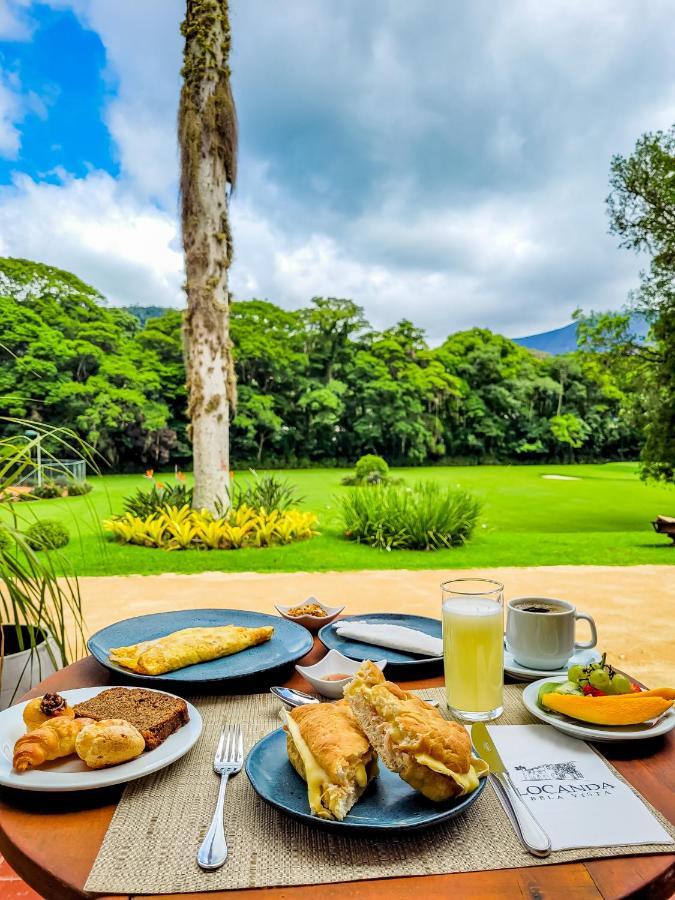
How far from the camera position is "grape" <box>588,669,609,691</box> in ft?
3.38

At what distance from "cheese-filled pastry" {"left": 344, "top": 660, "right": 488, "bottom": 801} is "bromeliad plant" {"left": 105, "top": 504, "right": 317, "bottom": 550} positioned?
6202mm

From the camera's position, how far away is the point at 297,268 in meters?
28.4

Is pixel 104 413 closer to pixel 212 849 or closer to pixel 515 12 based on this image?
pixel 515 12

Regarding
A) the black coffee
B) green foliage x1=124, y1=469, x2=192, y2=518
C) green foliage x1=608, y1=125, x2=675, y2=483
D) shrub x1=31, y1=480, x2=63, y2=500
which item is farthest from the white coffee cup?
A: green foliage x1=608, y1=125, x2=675, y2=483

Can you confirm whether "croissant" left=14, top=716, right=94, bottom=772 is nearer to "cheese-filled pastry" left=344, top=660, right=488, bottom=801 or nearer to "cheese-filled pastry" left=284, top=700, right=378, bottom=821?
"cheese-filled pastry" left=284, top=700, right=378, bottom=821

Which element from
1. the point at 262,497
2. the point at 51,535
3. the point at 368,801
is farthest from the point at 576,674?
the point at 262,497

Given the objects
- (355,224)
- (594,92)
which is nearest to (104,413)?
(594,92)

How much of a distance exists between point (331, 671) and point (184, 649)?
0.29m

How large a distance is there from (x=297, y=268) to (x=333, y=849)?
29.1 metres

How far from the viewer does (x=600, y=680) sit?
103 centimetres

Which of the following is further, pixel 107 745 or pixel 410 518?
pixel 410 518

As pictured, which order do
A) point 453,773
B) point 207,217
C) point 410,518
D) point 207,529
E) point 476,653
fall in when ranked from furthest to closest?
point 410,518, point 207,529, point 207,217, point 476,653, point 453,773

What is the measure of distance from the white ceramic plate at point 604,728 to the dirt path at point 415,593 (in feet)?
8.08

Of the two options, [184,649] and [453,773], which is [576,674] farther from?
[184,649]
